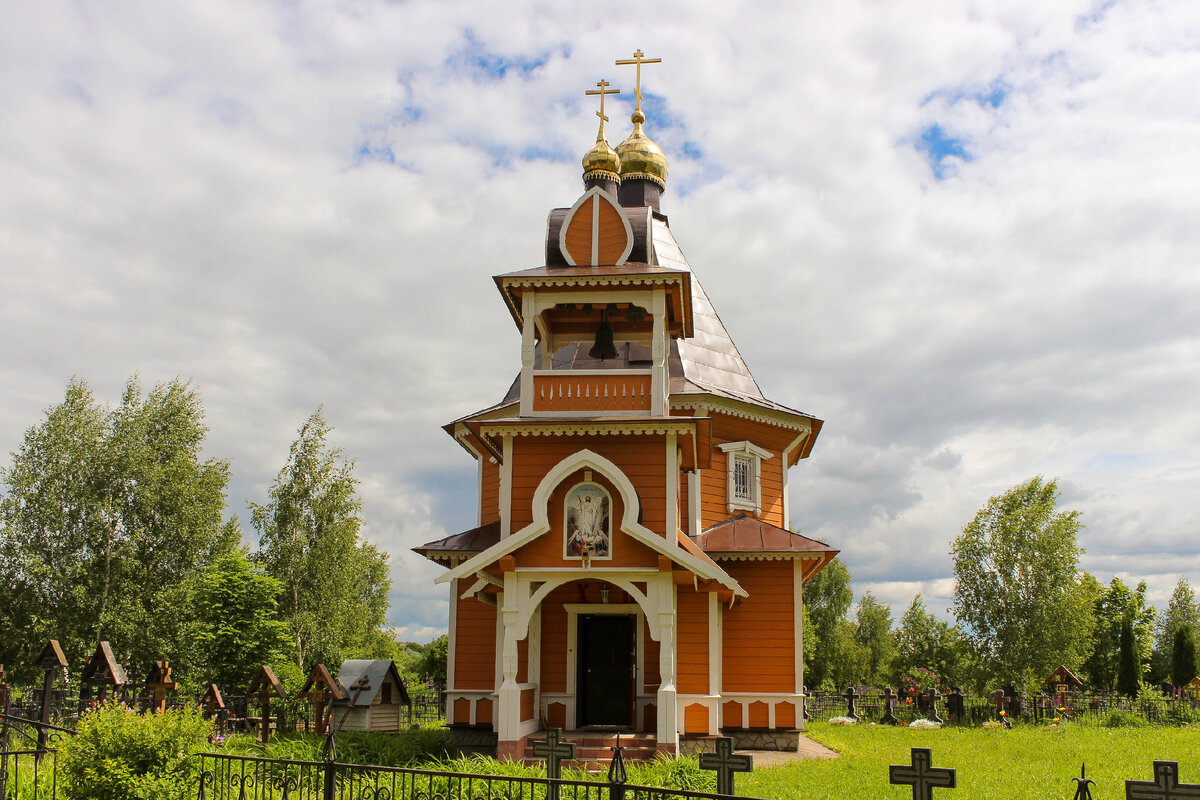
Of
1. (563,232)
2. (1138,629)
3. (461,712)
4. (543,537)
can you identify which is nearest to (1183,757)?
(543,537)

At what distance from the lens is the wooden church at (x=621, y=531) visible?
40.2 feet

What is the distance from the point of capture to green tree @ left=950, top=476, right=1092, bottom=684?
2464 cm

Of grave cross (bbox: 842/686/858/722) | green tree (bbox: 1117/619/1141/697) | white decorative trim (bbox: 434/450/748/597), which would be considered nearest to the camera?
white decorative trim (bbox: 434/450/748/597)

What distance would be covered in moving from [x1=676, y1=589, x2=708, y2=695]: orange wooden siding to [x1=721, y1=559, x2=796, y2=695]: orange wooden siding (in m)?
2.01

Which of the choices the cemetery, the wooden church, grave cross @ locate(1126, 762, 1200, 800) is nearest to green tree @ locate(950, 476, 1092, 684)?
the cemetery

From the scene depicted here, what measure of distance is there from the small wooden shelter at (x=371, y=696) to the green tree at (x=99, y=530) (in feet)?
35.1

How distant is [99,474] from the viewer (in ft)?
82.3

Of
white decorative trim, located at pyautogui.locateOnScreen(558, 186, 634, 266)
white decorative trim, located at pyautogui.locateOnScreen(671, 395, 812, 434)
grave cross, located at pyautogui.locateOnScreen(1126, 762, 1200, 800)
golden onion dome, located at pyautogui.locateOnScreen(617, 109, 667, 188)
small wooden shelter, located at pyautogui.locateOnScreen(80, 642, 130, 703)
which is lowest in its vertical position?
small wooden shelter, located at pyautogui.locateOnScreen(80, 642, 130, 703)

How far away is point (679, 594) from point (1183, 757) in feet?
27.7

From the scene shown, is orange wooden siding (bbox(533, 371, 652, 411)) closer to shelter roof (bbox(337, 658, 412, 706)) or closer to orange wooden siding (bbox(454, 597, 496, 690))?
orange wooden siding (bbox(454, 597, 496, 690))

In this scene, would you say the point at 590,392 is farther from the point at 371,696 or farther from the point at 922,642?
the point at 922,642

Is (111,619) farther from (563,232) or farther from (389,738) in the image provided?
(563,232)

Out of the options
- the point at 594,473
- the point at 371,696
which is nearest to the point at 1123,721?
the point at 594,473

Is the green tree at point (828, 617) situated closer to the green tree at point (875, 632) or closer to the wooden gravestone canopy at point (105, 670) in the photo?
the green tree at point (875, 632)
